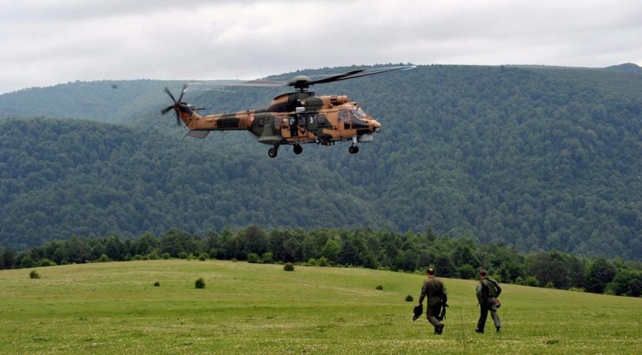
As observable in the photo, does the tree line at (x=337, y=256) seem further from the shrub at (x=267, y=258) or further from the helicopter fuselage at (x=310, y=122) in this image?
the helicopter fuselage at (x=310, y=122)

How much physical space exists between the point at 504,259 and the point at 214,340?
401 ft

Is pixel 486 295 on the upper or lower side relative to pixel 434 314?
upper

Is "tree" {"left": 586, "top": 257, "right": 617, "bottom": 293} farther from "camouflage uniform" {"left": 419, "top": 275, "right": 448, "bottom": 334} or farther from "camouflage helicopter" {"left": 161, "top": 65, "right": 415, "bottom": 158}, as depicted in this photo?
"camouflage uniform" {"left": 419, "top": 275, "right": 448, "bottom": 334}

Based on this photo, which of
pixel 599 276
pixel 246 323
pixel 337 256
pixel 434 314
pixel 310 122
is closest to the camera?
pixel 434 314

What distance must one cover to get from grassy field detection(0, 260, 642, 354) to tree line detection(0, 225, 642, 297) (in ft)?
116

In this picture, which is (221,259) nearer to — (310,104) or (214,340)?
(310,104)

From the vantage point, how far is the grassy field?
27219mm

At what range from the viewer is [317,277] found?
91.4m

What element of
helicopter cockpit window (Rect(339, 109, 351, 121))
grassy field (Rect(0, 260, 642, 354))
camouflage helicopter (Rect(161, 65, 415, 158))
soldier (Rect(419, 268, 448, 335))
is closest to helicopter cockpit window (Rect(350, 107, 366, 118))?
camouflage helicopter (Rect(161, 65, 415, 158))

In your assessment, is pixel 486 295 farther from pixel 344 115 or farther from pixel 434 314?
pixel 344 115

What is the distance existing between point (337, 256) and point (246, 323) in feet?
291

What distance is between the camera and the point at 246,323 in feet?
128

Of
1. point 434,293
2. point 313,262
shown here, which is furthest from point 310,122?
point 313,262

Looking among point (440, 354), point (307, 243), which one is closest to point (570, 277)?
point (307, 243)
